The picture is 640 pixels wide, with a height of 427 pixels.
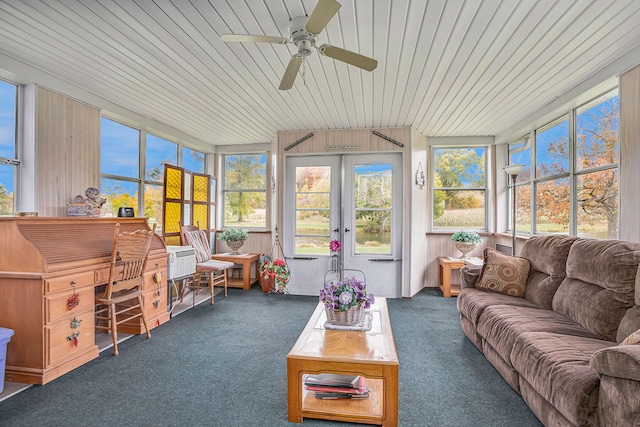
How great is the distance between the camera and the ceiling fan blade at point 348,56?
2029 mm

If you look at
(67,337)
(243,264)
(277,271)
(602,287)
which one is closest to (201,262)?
(243,264)

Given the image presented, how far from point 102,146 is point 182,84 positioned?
4.73 feet

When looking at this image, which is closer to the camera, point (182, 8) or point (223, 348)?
point (182, 8)

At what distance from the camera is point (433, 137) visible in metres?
5.36

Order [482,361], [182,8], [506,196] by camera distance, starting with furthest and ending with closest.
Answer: [506,196], [482,361], [182,8]

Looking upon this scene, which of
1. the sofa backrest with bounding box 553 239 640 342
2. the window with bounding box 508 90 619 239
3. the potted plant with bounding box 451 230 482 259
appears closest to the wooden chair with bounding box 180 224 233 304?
the potted plant with bounding box 451 230 482 259

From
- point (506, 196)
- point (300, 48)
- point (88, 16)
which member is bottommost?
point (506, 196)

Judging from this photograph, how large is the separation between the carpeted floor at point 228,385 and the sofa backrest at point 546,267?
74cm

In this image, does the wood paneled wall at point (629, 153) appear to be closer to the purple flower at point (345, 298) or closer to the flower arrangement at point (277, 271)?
the purple flower at point (345, 298)

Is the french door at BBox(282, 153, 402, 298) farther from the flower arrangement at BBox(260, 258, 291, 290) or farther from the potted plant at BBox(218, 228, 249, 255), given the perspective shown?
the potted plant at BBox(218, 228, 249, 255)

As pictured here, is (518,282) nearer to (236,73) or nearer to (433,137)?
(433,137)

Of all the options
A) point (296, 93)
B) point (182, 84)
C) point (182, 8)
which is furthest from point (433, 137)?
point (182, 8)

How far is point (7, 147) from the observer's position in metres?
2.84

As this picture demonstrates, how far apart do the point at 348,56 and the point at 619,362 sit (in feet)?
6.90
